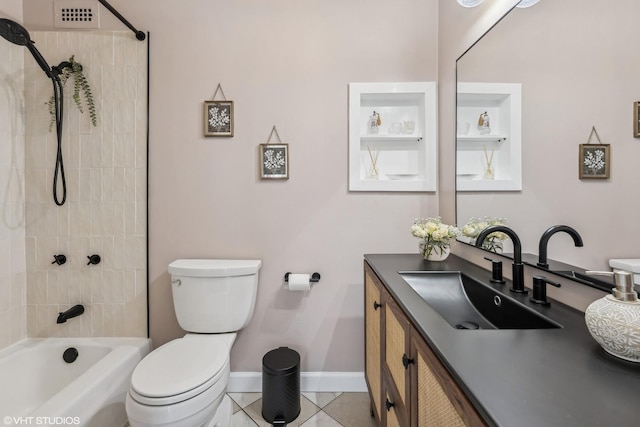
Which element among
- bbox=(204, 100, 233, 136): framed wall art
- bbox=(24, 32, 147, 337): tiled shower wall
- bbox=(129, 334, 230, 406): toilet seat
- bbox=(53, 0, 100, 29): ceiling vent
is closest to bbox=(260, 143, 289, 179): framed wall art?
bbox=(204, 100, 233, 136): framed wall art

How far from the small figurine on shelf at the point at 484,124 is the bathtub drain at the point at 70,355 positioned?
2522mm

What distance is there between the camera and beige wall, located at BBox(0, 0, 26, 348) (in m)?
1.55

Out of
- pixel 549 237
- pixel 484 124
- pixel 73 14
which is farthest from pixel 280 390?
pixel 73 14

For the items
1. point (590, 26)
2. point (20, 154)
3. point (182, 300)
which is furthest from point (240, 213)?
point (590, 26)

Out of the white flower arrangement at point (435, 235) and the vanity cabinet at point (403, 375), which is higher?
the white flower arrangement at point (435, 235)

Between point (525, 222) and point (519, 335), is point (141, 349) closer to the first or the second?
point (519, 335)

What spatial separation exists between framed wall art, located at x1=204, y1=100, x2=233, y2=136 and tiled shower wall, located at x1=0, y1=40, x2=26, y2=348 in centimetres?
111

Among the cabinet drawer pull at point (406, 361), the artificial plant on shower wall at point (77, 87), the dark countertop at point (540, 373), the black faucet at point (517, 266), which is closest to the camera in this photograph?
the dark countertop at point (540, 373)

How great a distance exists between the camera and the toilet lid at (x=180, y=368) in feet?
3.40

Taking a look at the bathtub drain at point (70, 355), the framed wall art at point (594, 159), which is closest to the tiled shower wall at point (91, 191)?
the bathtub drain at point (70, 355)

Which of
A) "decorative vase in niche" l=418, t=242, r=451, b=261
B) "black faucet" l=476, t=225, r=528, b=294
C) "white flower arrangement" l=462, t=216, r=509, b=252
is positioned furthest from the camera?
"decorative vase in niche" l=418, t=242, r=451, b=261

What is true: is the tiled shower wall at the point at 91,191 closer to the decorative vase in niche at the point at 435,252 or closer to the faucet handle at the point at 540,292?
the decorative vase in niche at the point at 435,252

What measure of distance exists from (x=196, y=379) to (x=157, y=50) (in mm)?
1843

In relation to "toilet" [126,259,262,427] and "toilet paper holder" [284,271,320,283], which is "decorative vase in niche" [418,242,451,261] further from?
"toilet" [126,259,262,427]
